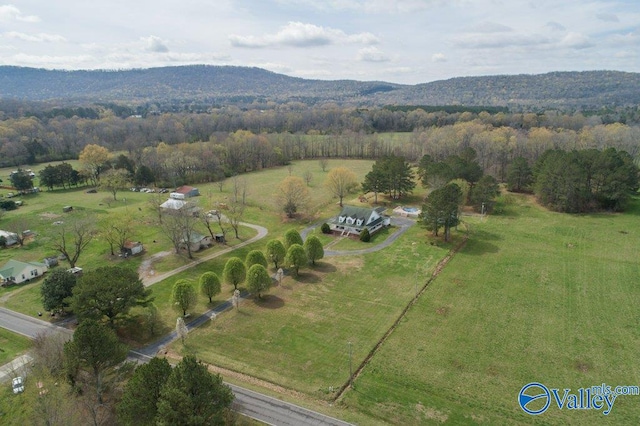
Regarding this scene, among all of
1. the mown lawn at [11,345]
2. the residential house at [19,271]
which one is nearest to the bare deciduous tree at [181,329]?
the mown lawn at [11,345]

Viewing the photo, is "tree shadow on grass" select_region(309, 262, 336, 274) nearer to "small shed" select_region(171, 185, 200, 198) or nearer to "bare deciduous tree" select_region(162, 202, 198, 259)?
"bare deciduous tree" select_region(162, 202, 198, 259)

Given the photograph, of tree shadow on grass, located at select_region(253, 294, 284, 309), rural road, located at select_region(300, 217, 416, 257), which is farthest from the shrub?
tree shadow on grass, located at select_region(253, 294, 284, 309)

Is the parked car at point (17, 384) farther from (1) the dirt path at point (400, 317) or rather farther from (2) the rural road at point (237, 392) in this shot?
(1) the dirt path at point (400, 317)

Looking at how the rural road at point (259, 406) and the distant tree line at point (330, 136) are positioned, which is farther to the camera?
the distant tree line at point (330, 136)

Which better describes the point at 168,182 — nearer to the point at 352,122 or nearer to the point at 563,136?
the point at 352,122

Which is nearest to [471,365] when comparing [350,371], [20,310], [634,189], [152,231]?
[350,371]
